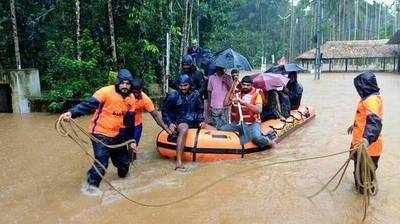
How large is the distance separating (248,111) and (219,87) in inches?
31.5

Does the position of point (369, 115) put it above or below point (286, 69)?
below

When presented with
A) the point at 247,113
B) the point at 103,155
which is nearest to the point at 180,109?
the point at 247,113

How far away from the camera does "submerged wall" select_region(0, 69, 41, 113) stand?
13.8 meters

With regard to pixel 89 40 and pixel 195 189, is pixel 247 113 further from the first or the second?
pixel 89 40

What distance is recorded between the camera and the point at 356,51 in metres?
42.1

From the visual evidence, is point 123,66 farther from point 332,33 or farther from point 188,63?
point 332,33

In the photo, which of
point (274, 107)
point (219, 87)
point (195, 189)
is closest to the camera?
point (195, 189)

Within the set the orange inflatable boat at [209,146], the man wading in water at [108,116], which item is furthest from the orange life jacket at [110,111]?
the orange inflatable boat at [209,146]

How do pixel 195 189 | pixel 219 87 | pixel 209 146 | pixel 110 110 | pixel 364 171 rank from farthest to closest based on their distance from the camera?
pixel 219 87, pixel 209 146, pixel 195 189, pixel 110 110, pixel 364 171

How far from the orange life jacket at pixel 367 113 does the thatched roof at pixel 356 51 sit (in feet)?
119

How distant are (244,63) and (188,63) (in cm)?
107

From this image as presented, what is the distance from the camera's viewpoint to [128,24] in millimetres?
14711

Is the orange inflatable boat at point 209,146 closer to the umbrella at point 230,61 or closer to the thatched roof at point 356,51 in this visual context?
the umbrella at point 230,61

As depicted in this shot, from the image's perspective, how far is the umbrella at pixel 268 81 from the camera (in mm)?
9180
